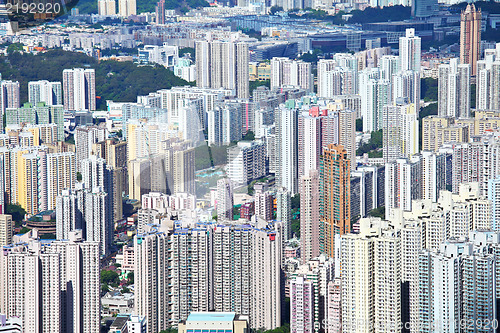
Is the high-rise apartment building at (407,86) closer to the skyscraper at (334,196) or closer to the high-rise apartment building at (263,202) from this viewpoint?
the skyscraper at (334,196)

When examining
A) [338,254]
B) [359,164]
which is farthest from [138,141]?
[338,254]

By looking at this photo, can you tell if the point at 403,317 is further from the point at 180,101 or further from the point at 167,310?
the point at 180,101

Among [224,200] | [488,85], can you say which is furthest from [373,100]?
[224,200]

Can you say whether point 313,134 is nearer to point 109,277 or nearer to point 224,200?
point 224,200

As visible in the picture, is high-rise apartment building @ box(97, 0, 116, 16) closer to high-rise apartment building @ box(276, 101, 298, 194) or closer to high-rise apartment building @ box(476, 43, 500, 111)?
high-rise apartment building @ box(476, 43, 500, 111)

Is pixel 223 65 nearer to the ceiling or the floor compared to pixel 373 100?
nearer to the ceiling

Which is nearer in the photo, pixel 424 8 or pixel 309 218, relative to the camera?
pixel 309 218

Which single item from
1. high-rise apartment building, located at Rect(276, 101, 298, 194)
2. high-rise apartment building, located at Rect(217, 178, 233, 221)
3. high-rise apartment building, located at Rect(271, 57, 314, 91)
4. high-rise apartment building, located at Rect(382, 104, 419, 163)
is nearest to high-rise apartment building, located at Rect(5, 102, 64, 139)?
high-rise apartment building, located at Rect(276, 101, 298, 194)
